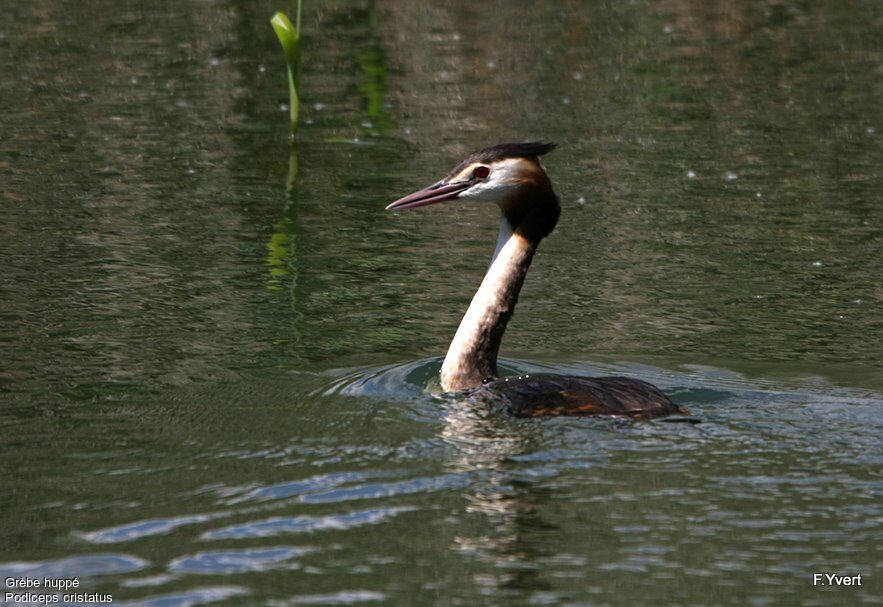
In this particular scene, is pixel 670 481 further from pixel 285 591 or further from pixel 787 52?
pixel 787 52

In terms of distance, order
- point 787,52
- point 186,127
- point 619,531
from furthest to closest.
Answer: point 787,52
point 186,127
point 619,531

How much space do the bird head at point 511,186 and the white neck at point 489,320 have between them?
4.5 inches

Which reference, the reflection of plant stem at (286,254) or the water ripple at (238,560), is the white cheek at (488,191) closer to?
the reflection of plant stem at (286,254)

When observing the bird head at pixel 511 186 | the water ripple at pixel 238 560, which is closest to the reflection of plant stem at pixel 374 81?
the bird head at pixel 511 186

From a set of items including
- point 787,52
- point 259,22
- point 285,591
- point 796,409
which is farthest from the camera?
point 259,22

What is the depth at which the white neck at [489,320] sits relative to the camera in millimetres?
8430

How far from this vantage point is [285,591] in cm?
569

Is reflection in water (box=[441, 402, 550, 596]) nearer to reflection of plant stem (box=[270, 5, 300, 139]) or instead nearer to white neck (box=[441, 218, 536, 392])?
white neck (box=[441, 218, 536, 392])

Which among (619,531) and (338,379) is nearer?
(619,531)

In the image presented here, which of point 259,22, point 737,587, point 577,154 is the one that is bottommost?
point 737,587

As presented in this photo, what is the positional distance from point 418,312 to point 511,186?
6.48 feet

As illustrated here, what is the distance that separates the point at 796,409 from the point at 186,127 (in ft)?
30.3

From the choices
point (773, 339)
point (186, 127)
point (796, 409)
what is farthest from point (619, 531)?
point (186, 127)

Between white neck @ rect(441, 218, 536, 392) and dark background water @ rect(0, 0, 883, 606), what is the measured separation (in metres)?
0.27
